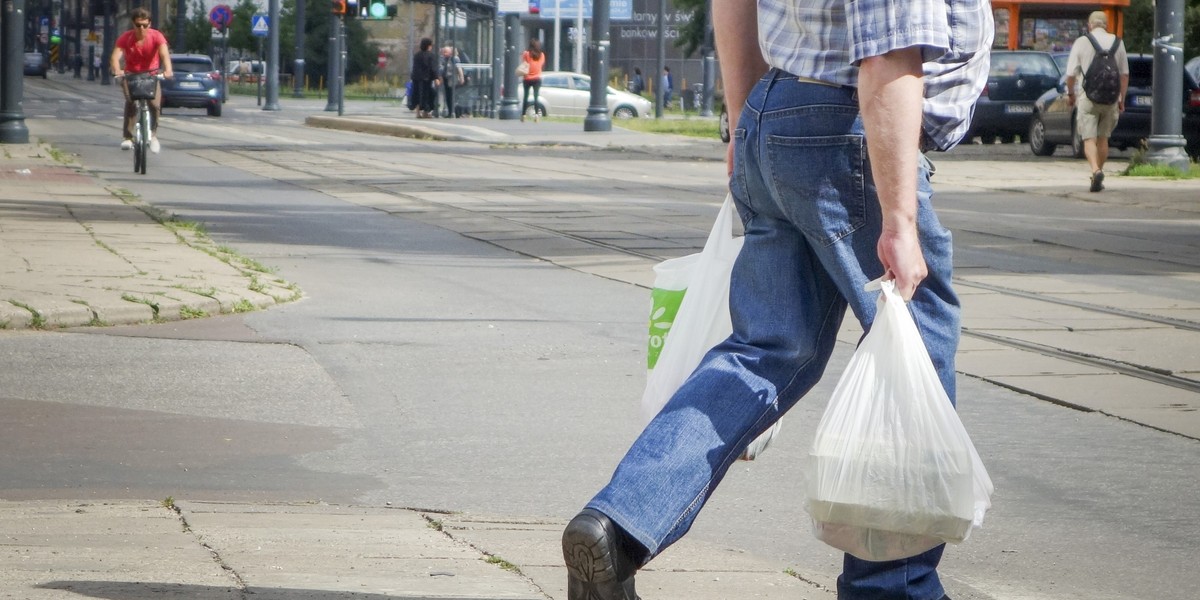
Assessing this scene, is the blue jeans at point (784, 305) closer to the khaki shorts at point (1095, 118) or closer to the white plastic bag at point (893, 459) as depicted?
the white plastic bag at point (893, 459)

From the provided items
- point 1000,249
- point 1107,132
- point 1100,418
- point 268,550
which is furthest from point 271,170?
point 268,550

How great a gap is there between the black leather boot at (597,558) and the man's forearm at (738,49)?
878 millimetres

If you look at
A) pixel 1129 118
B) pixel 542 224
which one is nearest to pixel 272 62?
pixel 1129 118

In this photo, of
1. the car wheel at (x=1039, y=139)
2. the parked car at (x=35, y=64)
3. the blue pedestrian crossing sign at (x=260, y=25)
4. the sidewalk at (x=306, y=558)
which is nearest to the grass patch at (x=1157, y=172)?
the car wheel at (x=1039, y=139)

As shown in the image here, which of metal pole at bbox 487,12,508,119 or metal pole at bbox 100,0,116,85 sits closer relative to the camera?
metal pole at bbox 487,12,508,119

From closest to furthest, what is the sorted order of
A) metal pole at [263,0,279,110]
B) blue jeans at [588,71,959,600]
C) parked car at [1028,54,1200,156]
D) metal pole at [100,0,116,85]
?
blue jeans at [588,71,959,600] < parked car at [1028,54,1200,156] < metal pole at [263,0,279,110] < metal pole at [100,0,116,85]

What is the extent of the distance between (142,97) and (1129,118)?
44.4ft

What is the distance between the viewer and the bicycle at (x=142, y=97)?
1672 cm

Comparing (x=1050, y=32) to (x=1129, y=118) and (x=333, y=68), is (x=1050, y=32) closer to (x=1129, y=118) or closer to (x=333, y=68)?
(x=1129, y=118)

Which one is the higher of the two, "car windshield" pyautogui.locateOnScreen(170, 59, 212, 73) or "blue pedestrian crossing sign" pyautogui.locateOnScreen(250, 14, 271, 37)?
"blue pedestrian crossing sign" pyautogui.locateOnScreen(250, 14, 271, 37)

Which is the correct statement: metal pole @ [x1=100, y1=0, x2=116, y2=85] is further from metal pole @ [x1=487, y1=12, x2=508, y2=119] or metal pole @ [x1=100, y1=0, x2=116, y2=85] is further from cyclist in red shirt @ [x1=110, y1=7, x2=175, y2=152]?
cyclist in red shirt @ [x1=110, y1=7, x2=175, y2=152]

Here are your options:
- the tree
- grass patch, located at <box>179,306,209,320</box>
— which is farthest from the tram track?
the tree

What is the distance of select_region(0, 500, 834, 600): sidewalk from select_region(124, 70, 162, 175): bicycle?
12920 millimetres

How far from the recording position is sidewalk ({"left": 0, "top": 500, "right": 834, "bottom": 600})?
3.48 metres
